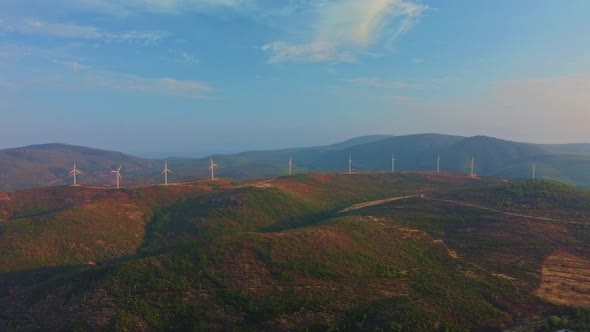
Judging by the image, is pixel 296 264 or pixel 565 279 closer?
pixel 565 279

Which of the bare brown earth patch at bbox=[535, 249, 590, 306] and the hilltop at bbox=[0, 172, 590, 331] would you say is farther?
the bare brown earth patch at bbox=[535, 249, 590, 306]

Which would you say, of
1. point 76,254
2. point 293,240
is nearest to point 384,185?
point 293,240

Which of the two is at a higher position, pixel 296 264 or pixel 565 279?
pixel 296 264

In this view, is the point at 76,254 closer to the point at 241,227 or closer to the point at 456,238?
the point at 241,227
